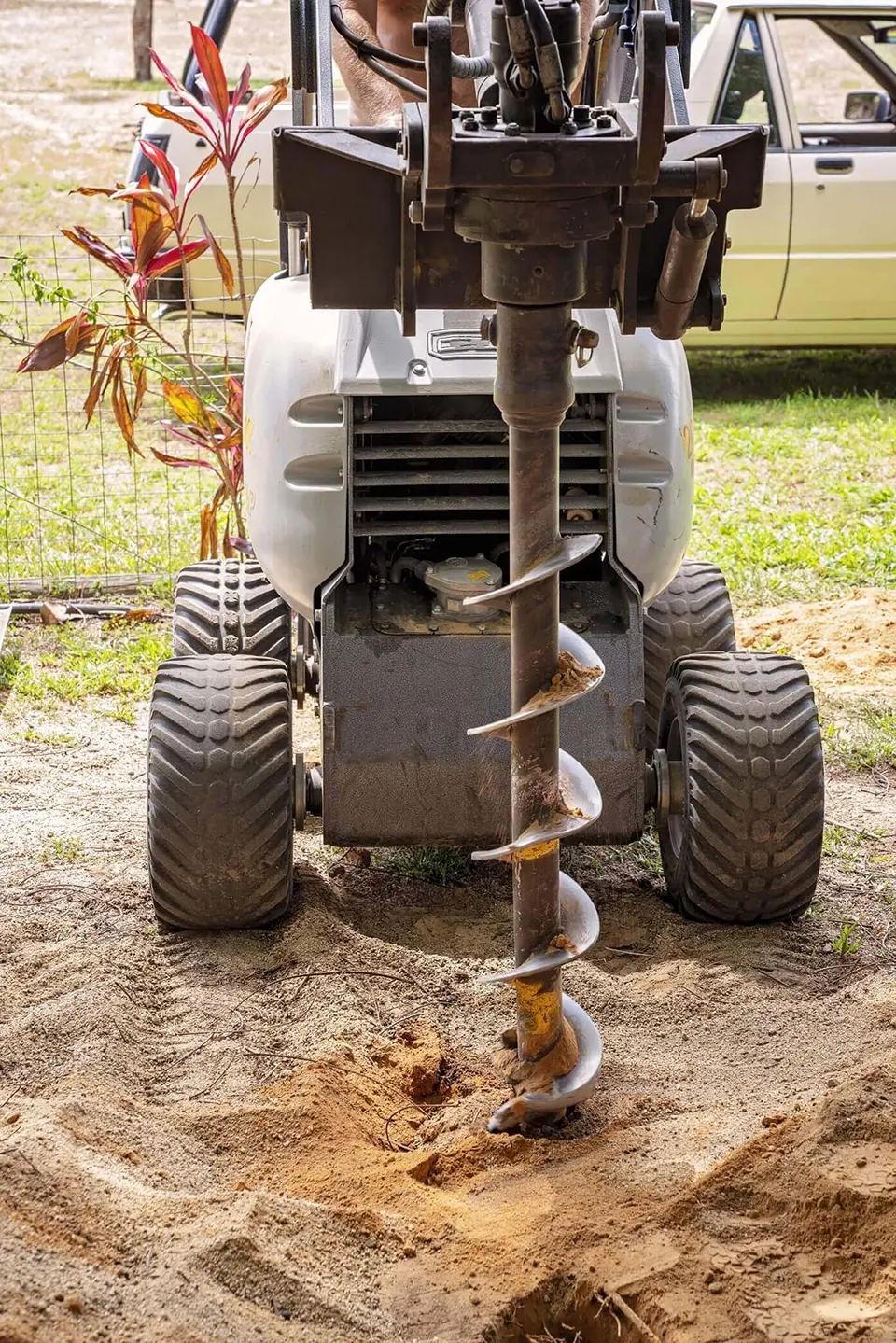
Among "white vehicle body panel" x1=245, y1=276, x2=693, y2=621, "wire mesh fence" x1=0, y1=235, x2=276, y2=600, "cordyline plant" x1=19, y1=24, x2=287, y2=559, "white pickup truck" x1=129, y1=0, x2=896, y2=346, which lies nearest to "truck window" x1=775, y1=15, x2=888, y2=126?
"white pickup truck" x1=129, y1=0, x2=896, y2=346

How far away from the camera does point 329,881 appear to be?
4043mm

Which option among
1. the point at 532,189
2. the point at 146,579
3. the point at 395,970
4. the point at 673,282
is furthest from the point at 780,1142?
the point at 146,579

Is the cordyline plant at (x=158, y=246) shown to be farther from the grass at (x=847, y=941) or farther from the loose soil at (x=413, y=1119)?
the grass at (x=847, y=941)

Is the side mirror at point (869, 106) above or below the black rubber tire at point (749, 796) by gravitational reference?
above

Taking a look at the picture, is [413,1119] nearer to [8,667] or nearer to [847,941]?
[847,941]

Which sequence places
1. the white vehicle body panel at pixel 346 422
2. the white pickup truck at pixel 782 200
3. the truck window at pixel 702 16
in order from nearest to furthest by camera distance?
the white vehicle body panel at pixel 346 422
the white pickup truck at pixel 782 200
the truck window at pixel 702 16

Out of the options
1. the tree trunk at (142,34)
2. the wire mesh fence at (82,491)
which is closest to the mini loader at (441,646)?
the wire mesh fence at (82,491)

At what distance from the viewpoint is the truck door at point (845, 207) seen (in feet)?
30.7

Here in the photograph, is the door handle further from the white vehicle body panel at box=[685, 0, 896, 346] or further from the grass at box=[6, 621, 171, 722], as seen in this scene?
the grass at box=[6, 621, 171, 722]

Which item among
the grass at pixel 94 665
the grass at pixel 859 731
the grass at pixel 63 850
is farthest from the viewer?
the grass at pixel 94 665

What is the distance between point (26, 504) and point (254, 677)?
403cm

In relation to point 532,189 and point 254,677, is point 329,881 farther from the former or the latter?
point 532,189

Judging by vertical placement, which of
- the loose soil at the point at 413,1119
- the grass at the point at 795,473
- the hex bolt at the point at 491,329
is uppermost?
the hex bolt at the point at 491,329

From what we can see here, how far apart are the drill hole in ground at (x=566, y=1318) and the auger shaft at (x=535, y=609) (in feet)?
1.78
